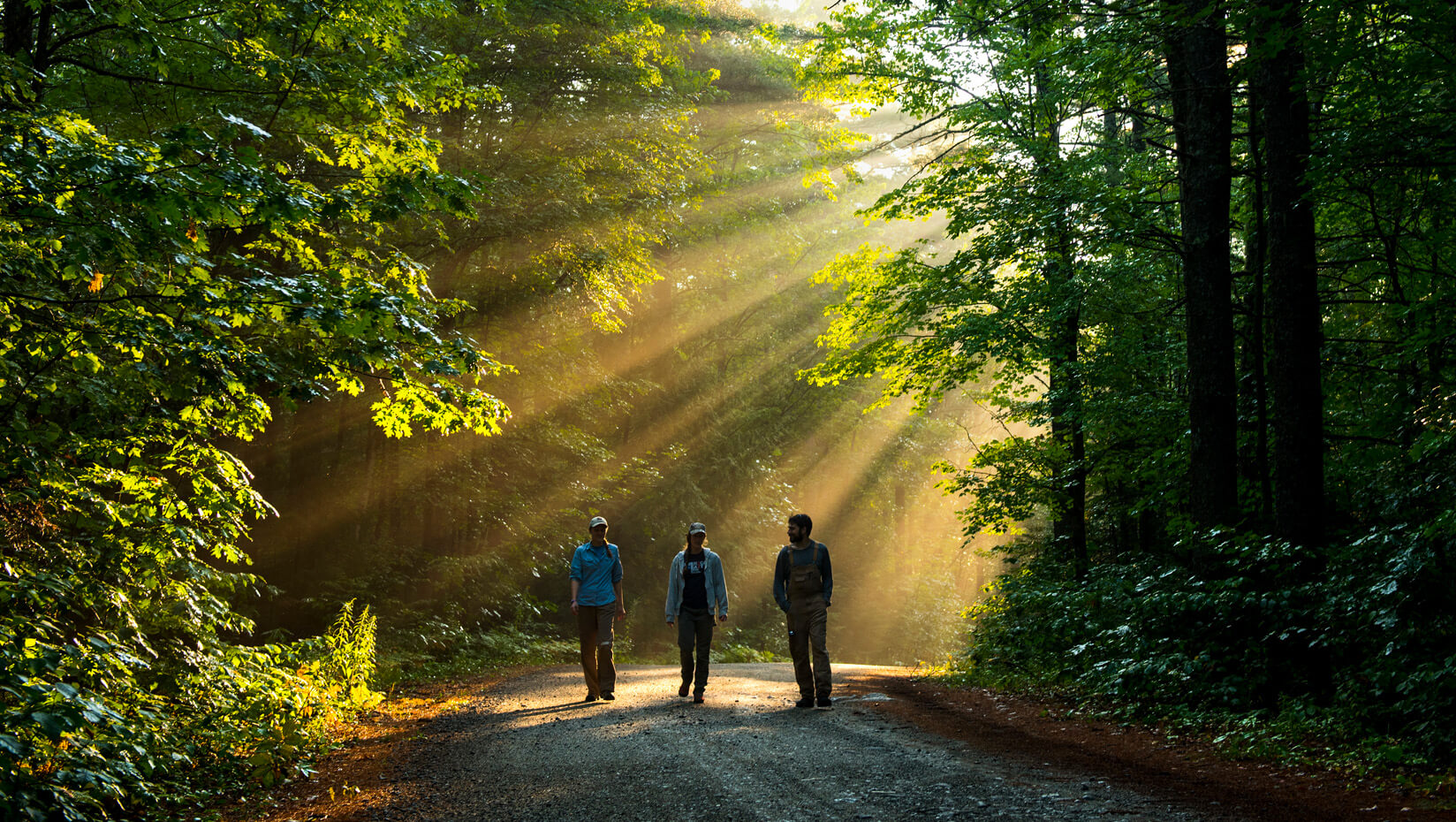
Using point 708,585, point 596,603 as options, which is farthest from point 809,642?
point 596,603

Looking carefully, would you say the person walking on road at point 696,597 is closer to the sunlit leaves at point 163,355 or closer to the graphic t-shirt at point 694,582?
the graphic t-shirt at point 694,582

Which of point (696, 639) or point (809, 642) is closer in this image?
point (809, 642)

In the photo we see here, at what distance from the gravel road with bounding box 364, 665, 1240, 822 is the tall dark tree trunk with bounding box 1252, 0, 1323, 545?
391cm

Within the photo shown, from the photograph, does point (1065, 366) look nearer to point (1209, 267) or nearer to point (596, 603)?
point (1209, 267)

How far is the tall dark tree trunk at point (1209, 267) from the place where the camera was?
9008 mm

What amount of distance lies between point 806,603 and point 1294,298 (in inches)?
221

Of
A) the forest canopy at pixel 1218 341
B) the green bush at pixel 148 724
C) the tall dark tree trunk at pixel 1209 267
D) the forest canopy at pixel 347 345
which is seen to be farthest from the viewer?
the tall dark tree trunk at pixel 1209 267

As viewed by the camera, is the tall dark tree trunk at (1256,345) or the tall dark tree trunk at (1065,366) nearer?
the tall dark tree trunk at (1256,345)

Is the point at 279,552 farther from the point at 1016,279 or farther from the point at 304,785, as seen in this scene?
the point at 1016,279

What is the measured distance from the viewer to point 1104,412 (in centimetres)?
1215

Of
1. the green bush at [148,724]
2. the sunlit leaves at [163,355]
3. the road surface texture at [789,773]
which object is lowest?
the road surface texture at [789,773]

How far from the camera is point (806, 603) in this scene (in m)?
9.33

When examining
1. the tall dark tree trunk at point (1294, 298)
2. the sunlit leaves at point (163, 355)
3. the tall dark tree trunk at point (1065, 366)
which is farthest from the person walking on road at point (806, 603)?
the tall dark tree trunk at point (1065, 366)

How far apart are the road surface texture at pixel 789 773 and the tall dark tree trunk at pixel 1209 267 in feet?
10.7
